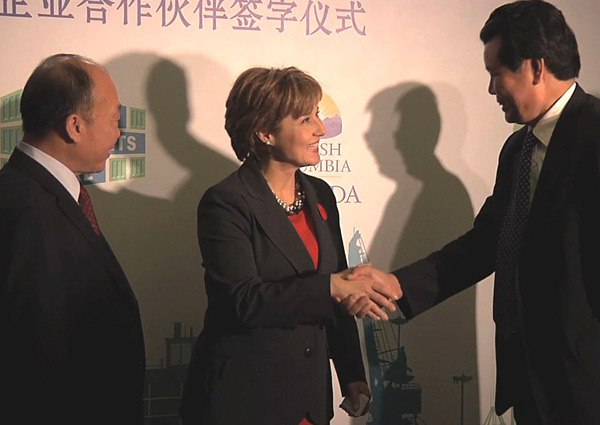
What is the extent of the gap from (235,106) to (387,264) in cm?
96

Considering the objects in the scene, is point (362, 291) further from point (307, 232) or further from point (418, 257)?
point (418, 257)

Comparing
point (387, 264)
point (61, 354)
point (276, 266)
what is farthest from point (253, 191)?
point (387, 264)

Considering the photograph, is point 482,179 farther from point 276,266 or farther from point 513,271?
point 276,266

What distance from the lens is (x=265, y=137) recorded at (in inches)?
90.0

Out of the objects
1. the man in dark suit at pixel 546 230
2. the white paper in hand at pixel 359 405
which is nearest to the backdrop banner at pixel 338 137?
the white paper in hand at pixel 359 405

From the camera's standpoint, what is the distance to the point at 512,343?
2195 mm

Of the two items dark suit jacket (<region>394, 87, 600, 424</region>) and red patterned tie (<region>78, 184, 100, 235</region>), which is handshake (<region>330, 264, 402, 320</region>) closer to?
dark suit jacket (<region>394, 87, 600, 424</region>)

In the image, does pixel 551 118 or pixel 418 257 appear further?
pixel 418 257

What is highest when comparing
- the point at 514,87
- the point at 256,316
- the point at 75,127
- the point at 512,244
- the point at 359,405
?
the point at 514,87

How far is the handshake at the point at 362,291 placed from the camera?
215 centimetres

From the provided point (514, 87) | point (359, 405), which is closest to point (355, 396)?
point (359, 405)

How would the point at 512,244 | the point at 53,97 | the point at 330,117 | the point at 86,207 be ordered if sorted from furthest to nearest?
1. the point at 330,117
2. the point at 512,244
3. the point at 86,207
4. the point at 53,97

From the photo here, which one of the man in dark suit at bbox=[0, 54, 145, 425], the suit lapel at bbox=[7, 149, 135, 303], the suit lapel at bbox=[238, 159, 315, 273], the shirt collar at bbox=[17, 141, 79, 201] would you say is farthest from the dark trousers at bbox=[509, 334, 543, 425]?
the shirt collar at bbox=[17, 141, 79, 201]

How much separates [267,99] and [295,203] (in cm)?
30
